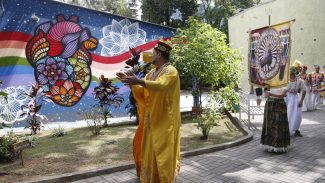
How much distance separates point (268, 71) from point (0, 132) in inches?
309

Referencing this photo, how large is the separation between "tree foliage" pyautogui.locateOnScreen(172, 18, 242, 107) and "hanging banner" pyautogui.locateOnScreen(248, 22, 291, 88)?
10.6 ft

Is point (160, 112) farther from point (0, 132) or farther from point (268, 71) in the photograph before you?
point (0, 132)

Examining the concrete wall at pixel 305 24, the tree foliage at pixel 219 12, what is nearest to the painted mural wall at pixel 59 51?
the concrete wall at pixel 305 24

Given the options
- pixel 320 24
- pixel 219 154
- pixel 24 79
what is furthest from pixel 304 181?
pixel 320 24

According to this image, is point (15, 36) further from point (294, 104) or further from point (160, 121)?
point (294, 104)

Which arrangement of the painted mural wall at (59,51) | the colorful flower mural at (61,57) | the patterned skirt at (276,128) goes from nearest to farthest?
the patterned skirt at (276,128)
the painted mural wall at (59,51)
the colorful flower mural at (61,57)

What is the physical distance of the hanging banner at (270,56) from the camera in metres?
6.98

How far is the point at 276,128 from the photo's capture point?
692 centimetres

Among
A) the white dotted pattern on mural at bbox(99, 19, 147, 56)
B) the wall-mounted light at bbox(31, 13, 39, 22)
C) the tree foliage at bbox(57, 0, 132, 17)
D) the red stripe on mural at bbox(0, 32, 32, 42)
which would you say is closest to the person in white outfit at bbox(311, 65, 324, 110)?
the white dotted pattern on mural at bbox(99, 19, 147, 56)

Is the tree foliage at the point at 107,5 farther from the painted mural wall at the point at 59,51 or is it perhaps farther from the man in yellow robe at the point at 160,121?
the man in yellow robe at the point at 160,121

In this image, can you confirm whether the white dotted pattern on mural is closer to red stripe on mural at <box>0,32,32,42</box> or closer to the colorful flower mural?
the colorful flower mural

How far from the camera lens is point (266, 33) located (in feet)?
24.6

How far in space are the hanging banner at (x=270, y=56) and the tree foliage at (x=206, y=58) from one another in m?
3.23

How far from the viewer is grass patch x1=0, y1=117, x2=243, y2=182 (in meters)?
5.72
